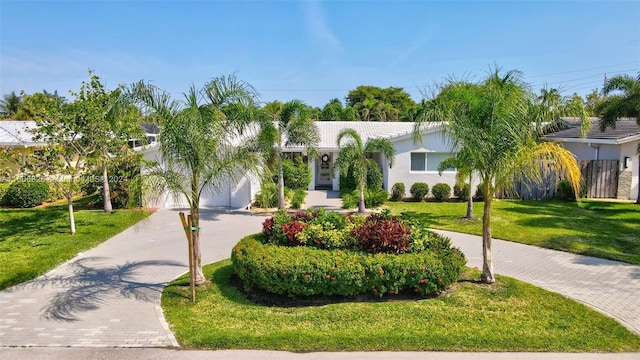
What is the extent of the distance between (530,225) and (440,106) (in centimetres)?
777

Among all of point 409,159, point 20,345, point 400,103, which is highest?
point 400,103

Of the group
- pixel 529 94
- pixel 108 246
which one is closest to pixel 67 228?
pixel 108 246

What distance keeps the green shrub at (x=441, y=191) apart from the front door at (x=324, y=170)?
6.79 meters

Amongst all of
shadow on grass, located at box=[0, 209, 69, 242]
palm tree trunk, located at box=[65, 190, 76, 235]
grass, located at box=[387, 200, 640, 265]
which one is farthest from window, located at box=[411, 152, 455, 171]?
shadow on grass, located at box=[0, 209, 69, 242]

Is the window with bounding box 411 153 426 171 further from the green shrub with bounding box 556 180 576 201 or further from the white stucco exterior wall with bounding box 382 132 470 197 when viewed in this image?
the green shrub with bounding box 556 180 576 201

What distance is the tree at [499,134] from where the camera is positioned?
759cm

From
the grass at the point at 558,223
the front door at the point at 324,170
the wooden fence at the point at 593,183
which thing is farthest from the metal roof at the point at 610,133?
the front door at the point at 324,170

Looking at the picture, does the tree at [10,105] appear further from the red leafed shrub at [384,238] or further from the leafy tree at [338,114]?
the red leafed shrub at [384,238]

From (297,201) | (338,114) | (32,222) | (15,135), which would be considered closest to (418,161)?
(297,201)

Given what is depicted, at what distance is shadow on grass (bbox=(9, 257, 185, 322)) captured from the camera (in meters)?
7.41

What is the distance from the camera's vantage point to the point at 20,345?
Result: 612cm

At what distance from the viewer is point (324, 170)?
24.2 meters

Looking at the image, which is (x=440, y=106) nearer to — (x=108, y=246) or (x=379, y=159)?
(x=108, y=246)

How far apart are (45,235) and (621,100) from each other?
21.1 metres
